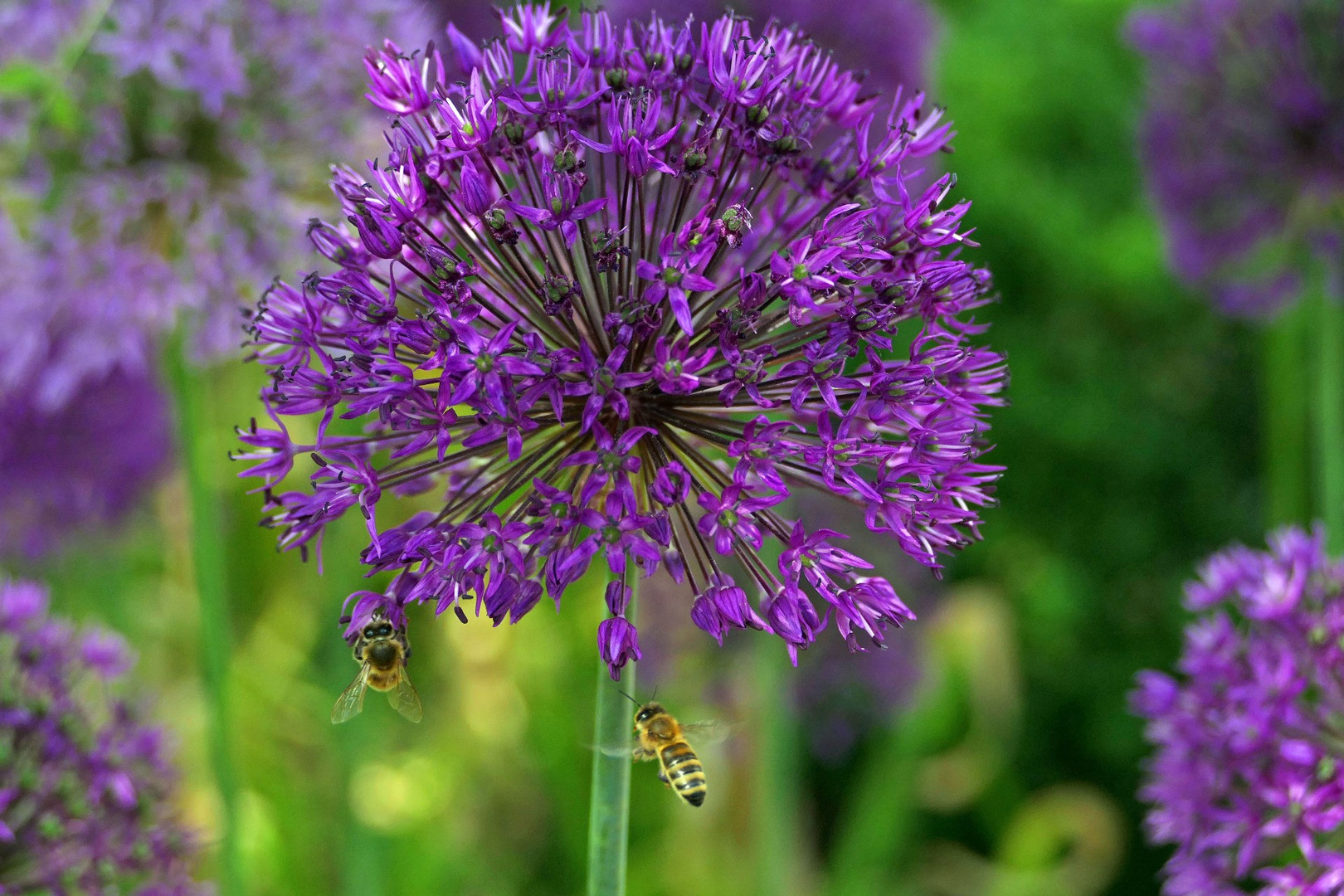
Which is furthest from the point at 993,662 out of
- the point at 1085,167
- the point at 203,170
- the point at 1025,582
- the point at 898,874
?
the point at 203,170

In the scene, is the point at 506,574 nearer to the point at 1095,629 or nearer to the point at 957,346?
the point at 957,346

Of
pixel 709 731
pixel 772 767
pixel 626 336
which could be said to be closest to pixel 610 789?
pixel 709 731

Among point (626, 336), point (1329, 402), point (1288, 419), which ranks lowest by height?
point (626, 336)

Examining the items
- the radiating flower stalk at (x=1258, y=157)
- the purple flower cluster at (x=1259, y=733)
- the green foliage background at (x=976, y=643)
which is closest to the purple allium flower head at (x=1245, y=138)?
the radiating flower stalk at (x=1258, y=157)

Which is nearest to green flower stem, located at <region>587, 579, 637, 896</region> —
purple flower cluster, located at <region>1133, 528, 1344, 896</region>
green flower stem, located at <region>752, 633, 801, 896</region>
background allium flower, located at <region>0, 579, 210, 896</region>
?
background allium flower, located at <region>0, 579, 210, 896</region>

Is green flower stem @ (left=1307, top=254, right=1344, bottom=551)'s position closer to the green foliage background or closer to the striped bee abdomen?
the green foliage background

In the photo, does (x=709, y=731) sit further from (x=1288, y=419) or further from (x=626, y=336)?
(x=1288, y=419)
